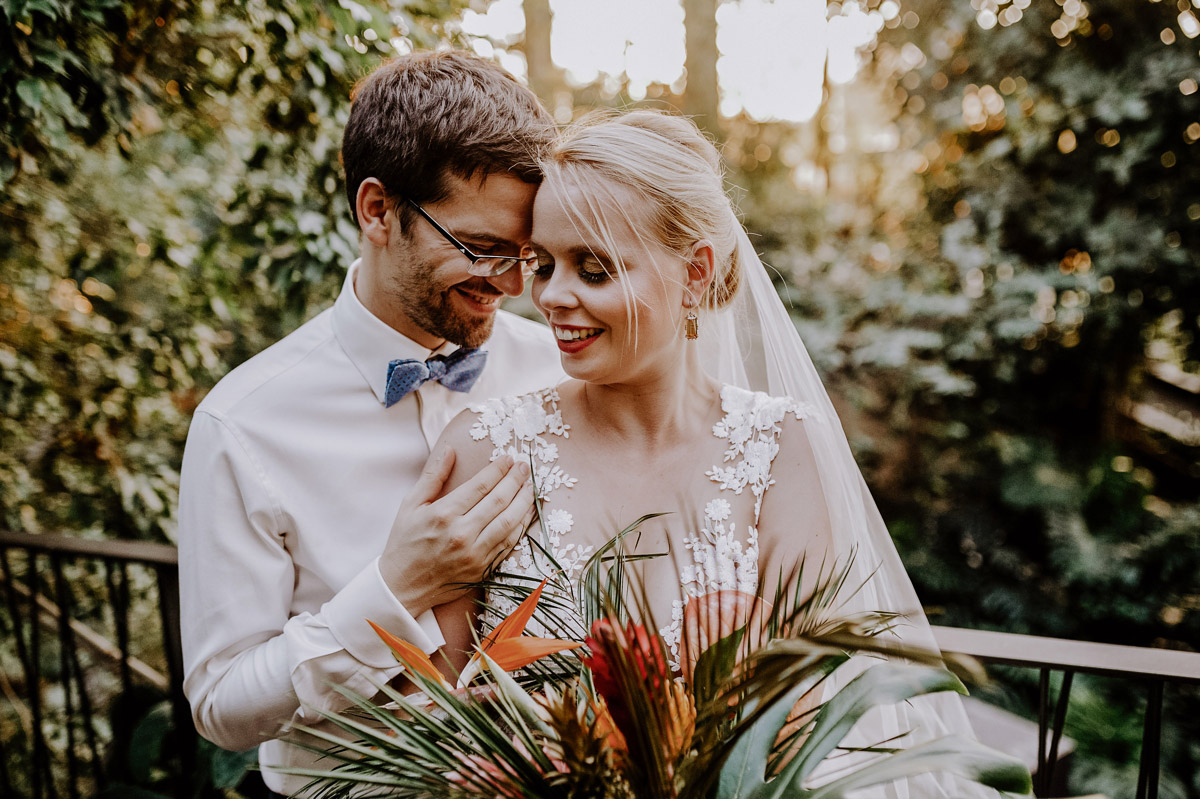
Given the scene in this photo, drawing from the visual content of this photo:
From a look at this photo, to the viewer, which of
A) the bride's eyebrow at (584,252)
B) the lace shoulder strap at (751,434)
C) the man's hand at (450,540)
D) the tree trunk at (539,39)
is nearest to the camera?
the man's hand at (450,540)

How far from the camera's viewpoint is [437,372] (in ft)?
5.89

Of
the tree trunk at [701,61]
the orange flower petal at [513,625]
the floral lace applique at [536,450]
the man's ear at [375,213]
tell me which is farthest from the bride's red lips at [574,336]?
the tree trunk at [701,61]

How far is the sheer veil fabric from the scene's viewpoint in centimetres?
164

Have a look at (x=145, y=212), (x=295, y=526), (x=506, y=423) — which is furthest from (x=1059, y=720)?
(x=145, y=212)

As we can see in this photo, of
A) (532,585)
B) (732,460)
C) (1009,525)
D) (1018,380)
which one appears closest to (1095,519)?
(1009,525)

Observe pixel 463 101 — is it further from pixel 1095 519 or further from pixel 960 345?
pixel 1095 519

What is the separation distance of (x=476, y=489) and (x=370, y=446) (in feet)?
1.31

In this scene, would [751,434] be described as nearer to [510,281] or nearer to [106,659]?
[510,281]

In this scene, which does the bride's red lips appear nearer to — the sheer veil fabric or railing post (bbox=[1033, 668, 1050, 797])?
the sheer veil fabric

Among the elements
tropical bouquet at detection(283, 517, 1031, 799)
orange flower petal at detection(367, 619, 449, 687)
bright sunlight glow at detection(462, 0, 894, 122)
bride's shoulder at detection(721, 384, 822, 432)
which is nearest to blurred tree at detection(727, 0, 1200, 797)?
bright sunlight glow at detection(462, 0, 894, 122)

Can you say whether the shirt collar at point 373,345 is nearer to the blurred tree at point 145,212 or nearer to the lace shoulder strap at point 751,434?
the blurred tree at point 145,212

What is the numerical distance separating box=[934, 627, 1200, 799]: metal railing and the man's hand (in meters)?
1.08

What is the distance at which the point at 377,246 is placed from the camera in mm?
1812

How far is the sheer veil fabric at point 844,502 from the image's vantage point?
1636 mm
